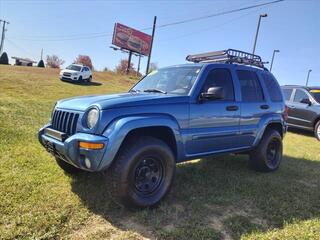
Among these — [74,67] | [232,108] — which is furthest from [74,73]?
[232,108]

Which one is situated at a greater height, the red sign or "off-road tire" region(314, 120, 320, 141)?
the red sign

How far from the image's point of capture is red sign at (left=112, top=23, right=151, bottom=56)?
159ft

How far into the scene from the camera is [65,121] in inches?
164

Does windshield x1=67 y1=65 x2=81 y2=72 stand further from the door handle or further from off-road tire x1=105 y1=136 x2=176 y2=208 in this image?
off-road tire x1=105 y1=136 x2=176 y2=208

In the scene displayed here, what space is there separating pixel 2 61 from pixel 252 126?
5206 cm

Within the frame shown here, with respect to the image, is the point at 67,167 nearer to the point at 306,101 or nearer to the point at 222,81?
the point at 222,81

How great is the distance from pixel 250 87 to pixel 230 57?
638 mm

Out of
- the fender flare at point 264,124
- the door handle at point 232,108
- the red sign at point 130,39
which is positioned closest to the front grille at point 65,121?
the door handle at point 232,108

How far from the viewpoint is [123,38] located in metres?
49.1

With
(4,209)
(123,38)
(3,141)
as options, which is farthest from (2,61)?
(4,209)

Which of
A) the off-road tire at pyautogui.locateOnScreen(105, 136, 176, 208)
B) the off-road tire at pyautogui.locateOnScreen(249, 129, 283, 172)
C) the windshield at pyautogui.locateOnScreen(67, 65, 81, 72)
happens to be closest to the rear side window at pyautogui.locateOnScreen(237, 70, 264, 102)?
the off-road tire at pyautogui.locateOnScreen(249, 129, 283, 172)

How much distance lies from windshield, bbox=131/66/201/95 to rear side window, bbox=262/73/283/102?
1937 mm

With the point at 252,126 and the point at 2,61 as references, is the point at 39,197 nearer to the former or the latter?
the point at 252,126

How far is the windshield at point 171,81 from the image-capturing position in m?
4.80
